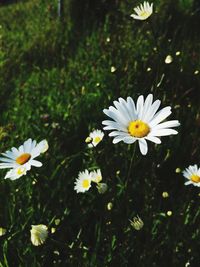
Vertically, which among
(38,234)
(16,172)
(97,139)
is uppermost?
(97,139)

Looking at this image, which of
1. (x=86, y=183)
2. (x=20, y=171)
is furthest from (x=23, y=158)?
(x=86, y=183)

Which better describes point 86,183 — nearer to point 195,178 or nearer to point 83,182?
point 83,182

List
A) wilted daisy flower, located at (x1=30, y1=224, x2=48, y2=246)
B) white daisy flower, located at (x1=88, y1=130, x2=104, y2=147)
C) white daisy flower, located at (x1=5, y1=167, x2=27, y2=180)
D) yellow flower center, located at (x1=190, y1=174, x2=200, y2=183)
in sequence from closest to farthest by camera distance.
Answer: wilted daisy flower, located at (x1=30, y1=224, x2=48, y2=246) < white daisy flower, located at (x1=5, y1=167, x2=27, y2=180) < yellow flower center, located at (x1=190, y1=174, x2=200, y2=183) < white daisy flower, located at (x1=88, y1=130, x2=104, y2=147)

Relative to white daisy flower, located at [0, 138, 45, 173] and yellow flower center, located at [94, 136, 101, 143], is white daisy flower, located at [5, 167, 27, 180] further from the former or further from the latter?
yellow flower center, located at [94, 136, 101, 143]

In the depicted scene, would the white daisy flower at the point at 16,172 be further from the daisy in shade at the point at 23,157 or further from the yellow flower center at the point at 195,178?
the yellow flower center at the point at 195,178

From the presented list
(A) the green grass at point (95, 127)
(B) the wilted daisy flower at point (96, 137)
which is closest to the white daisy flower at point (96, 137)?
(B) the wilted daisy flower at point (96, 137)

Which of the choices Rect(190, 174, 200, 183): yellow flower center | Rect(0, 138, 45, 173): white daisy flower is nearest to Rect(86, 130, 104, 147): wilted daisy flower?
Rect(0, 138, 45, 173): white daisy flower
